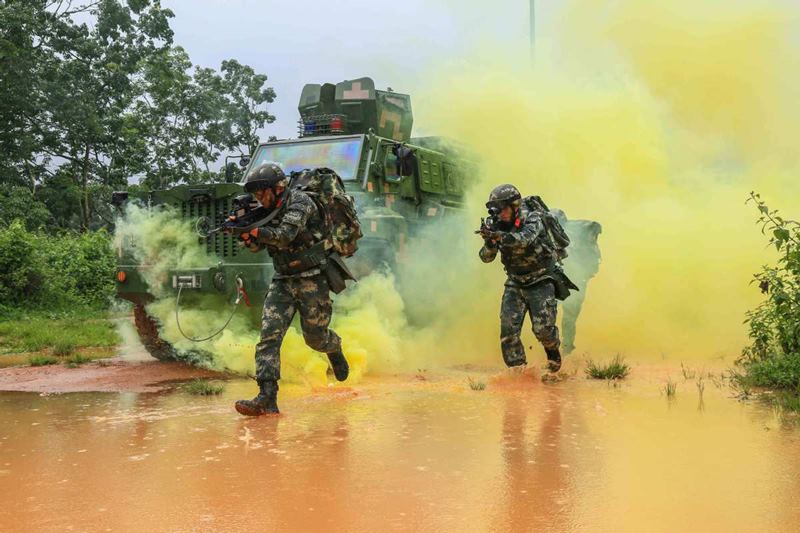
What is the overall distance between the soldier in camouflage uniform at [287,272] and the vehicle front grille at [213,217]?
7.16 ft

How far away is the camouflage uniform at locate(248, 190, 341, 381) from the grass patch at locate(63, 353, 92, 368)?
4062mm

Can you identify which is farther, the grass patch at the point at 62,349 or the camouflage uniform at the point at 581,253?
the grass patch at the point at 62,349

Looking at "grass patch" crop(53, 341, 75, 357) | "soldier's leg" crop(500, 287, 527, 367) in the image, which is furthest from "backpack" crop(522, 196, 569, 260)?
"grass patch" crop(53, 341, 75, 357)

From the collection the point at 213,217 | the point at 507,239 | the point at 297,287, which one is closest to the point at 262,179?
the point at 297,287

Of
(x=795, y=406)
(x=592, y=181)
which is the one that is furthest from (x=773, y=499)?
(x=592, y=181)

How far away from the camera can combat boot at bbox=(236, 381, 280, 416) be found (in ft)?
19.4

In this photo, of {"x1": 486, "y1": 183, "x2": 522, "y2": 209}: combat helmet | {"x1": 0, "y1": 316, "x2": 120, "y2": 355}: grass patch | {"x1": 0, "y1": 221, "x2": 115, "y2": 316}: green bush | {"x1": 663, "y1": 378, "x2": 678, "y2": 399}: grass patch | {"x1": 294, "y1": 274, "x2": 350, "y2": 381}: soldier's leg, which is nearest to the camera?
{"x1": 294, "y1": 274, "x2": 350, "y2": 381}: soldier's leg

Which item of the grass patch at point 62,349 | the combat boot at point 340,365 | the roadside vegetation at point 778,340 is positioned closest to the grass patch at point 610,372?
the roadside vegetation at point 778,340

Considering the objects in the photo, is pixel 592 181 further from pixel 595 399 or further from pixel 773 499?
pixel 773 499

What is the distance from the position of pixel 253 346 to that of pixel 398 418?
2.63 meters

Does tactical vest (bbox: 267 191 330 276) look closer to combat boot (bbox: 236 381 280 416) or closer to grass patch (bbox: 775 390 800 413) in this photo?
combat boot (bbox: 236 381 280 416)

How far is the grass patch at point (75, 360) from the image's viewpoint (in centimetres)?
958

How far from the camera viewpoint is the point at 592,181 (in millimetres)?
12609

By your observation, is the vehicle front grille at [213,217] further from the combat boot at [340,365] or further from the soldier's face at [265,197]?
the soldier's face at [265,197]
